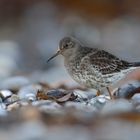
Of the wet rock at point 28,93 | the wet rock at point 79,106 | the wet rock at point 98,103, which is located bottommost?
the wet rock at point 28,93

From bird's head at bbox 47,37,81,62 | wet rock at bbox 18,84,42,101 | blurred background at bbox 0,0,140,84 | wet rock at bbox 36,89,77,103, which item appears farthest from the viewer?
blurred background at bbox 0,0,140,84

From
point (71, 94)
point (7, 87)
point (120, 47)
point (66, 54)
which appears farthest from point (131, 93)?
point (120, 47)

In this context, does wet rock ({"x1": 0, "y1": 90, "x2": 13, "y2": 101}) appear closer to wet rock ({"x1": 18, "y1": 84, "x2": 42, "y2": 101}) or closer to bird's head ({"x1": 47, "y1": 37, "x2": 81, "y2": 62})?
wet rock ({"x1": 18, "y1": 84, "x2": 42, "y2": 101})

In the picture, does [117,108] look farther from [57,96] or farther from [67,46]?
[67,46]

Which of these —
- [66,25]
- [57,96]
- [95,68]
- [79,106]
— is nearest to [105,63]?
[95,68]

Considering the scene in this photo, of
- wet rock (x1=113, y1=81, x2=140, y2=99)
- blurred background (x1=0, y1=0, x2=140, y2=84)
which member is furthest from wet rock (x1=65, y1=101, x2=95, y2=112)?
blurred background (x1=0, y1=0, x2=140, y2=84)

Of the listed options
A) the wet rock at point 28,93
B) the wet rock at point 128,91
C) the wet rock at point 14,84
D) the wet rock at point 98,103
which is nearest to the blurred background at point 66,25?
the wet rock at point 14,84

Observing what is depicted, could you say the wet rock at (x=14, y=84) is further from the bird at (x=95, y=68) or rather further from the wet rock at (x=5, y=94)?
the bird at (x=95, y=68)
